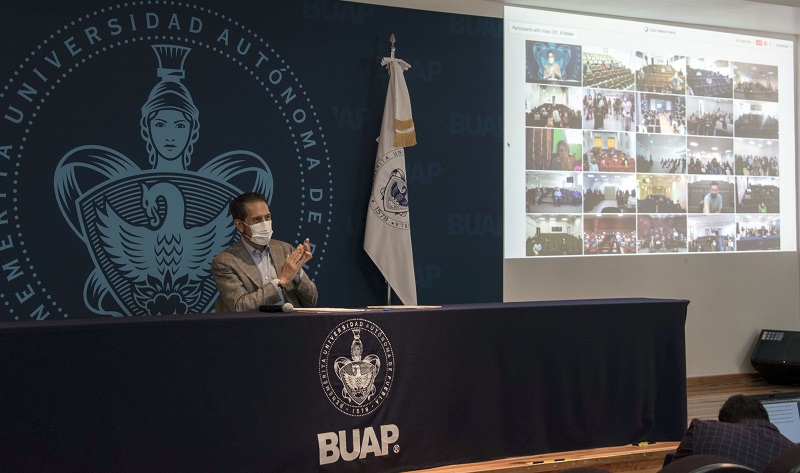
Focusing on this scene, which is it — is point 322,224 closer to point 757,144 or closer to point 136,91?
point 136,91

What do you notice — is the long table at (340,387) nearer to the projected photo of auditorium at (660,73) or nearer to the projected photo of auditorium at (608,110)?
the projected photo of auditorium at (608,110)

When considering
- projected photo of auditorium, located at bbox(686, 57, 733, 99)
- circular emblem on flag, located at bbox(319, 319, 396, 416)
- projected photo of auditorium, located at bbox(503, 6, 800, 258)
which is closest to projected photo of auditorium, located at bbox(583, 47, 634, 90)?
projected photo of auditorium, located at bbox(503, 6, 800, 258)

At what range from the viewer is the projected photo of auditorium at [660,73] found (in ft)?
22.3

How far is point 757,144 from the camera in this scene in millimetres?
7320

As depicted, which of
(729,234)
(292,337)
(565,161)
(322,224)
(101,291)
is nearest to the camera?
(292,337)

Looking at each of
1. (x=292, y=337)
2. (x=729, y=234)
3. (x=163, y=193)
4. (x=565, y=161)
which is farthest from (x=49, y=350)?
(x=729, y=234)

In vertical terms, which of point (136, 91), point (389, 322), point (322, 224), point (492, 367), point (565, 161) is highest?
point (136, 91)

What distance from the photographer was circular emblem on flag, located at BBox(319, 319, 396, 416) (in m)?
3.56

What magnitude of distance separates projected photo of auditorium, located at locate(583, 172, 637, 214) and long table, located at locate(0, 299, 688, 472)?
2.46m

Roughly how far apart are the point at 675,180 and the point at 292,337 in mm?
Answer: 4486

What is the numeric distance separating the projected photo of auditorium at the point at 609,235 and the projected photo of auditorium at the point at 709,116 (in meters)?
1.00

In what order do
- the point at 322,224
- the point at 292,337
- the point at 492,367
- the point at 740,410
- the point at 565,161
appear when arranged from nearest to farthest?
1. the point at 740,410
2. the point at 292,337
3. the point at 492,367
4. the point at 322,224
5. the point at 565,161

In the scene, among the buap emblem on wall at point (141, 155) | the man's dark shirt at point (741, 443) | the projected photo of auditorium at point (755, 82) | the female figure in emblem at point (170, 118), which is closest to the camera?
the man's dark shirt at point (741, 443)

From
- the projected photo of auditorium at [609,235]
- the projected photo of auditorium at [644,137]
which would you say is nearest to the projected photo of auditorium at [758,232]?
the projected photo of auditorium at [644,137]
